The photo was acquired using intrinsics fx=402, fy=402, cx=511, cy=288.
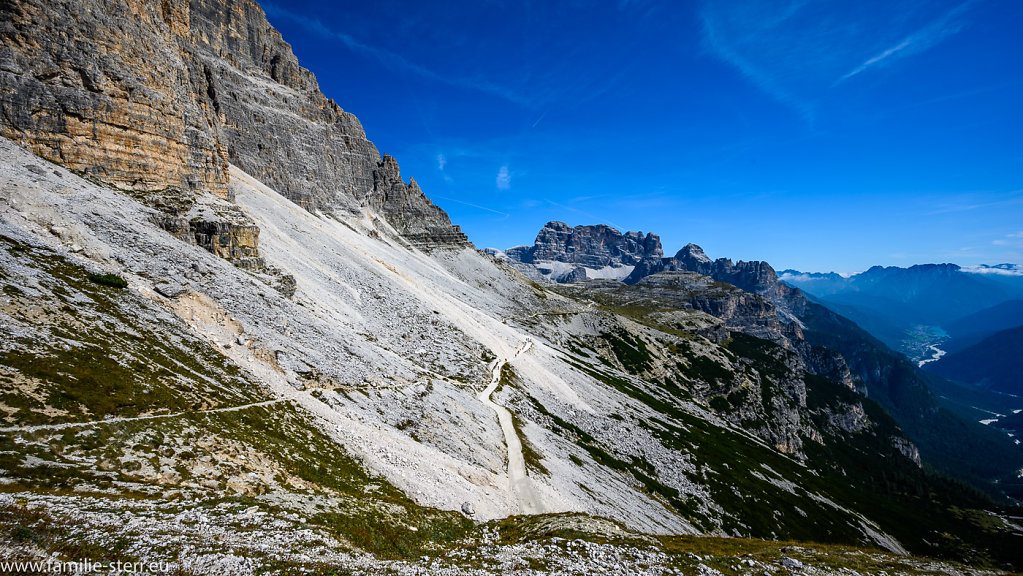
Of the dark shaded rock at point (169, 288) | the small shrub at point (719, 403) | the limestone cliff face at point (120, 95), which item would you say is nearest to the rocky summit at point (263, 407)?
the dark shaded rock at point (169, 288)

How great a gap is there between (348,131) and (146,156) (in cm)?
12978

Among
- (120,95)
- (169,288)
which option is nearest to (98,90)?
(120,95)

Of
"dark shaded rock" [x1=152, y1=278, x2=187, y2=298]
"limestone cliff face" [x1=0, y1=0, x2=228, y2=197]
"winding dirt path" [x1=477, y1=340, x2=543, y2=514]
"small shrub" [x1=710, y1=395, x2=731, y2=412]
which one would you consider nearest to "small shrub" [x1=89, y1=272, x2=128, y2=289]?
"dark shaded rock" [x1=152, y1=278, x2=187, y2=298]

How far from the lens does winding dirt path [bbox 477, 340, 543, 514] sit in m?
39.3

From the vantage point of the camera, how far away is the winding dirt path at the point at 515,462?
3931 centimetres

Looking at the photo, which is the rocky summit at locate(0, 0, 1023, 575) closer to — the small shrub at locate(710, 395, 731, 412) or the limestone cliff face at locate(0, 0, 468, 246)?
the limestone cliff face at locate(0, 0, 468, 246)

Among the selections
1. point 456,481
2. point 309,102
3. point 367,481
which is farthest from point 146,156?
point 309,102

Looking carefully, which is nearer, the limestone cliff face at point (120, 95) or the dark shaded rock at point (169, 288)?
the dark shaded rock at point (169, 288)

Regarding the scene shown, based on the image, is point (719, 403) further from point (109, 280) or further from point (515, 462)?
point (109, 280)

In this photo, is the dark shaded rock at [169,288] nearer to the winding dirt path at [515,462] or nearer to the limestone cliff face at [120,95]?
the limestone cliff face at [120,95]

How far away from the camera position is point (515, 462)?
4572 centimetres

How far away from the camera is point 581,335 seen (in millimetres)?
146375

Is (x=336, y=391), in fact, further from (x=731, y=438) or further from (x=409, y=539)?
(x=731, y=438)

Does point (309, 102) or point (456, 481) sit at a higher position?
point (309, 102)
